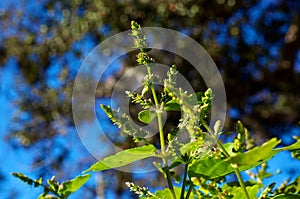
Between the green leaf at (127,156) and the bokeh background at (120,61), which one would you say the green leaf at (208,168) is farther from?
the bokeh background at (120,61)

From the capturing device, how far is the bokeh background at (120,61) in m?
3.10

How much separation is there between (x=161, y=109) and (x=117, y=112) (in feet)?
0.11

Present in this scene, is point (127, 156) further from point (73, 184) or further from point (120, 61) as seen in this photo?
point (120, 61)

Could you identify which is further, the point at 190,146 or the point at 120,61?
the point at 120,61

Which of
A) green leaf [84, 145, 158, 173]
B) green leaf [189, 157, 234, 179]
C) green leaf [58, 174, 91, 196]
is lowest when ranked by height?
green leaf [189, 157, 234, 179]

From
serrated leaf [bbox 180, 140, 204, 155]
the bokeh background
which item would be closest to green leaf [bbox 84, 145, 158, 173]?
serrated leaf [bbox 180, 140, 204, 155]

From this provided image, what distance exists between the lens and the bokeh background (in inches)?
122

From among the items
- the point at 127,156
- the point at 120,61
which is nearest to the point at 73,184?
the point at 127,156

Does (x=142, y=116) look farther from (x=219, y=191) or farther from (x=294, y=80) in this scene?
(x=294, y=80)

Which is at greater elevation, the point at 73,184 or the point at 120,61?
the point at 120,61

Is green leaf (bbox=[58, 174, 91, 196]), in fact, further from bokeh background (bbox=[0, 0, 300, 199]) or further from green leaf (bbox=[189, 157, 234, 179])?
bokeh background (bbox=[0, 0, 300, 199])

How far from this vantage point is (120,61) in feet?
10.9

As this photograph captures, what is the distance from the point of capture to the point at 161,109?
1.21 ft

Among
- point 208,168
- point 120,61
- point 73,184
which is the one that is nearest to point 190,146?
point 208,168
